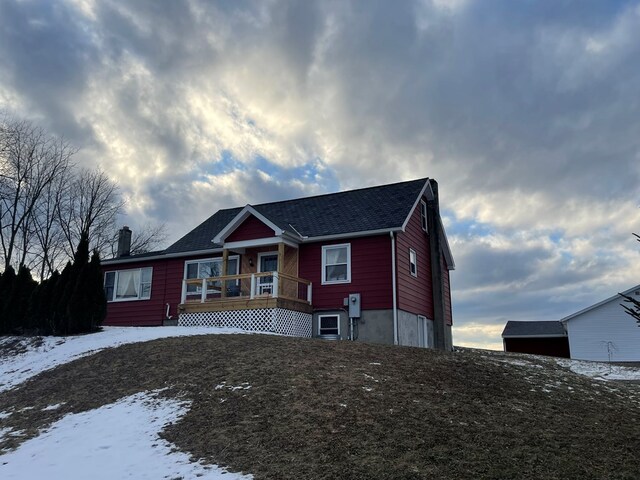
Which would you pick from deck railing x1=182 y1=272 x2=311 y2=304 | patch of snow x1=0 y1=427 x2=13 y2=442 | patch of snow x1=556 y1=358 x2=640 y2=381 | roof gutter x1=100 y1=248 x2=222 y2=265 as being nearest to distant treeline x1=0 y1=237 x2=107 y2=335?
deck railing x1=182 y1=272 x2=311 y2=304

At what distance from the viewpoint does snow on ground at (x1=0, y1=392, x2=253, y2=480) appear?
630cm

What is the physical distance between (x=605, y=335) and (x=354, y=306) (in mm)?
18786

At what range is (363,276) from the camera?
58.5ft

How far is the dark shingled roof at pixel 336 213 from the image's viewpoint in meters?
18.5

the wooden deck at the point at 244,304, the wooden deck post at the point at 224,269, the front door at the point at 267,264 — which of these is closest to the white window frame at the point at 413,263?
the wooden deck at the point at 244,304

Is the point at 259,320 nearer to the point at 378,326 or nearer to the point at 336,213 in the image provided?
the point at 378,326

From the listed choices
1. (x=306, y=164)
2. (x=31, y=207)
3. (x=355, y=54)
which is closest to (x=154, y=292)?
(x=306, y=164)

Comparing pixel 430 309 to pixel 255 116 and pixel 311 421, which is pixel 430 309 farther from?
pixel 311 421

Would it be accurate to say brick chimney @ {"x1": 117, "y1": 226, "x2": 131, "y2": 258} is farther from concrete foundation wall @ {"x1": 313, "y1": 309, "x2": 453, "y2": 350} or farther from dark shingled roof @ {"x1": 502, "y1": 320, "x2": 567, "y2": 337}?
dark shingled roof @ {"x1": 502, "y1": 320, "x2": 567, "y2": 337}

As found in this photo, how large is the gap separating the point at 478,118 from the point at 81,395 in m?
13.9

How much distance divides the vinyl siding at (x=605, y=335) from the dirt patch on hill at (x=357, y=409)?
18649mm

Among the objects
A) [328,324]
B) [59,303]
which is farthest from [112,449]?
[59,303]

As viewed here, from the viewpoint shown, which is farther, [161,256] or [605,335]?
[605,335]

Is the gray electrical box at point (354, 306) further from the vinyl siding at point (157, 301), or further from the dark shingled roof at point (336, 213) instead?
the vinyl siding at point (157, 301)
